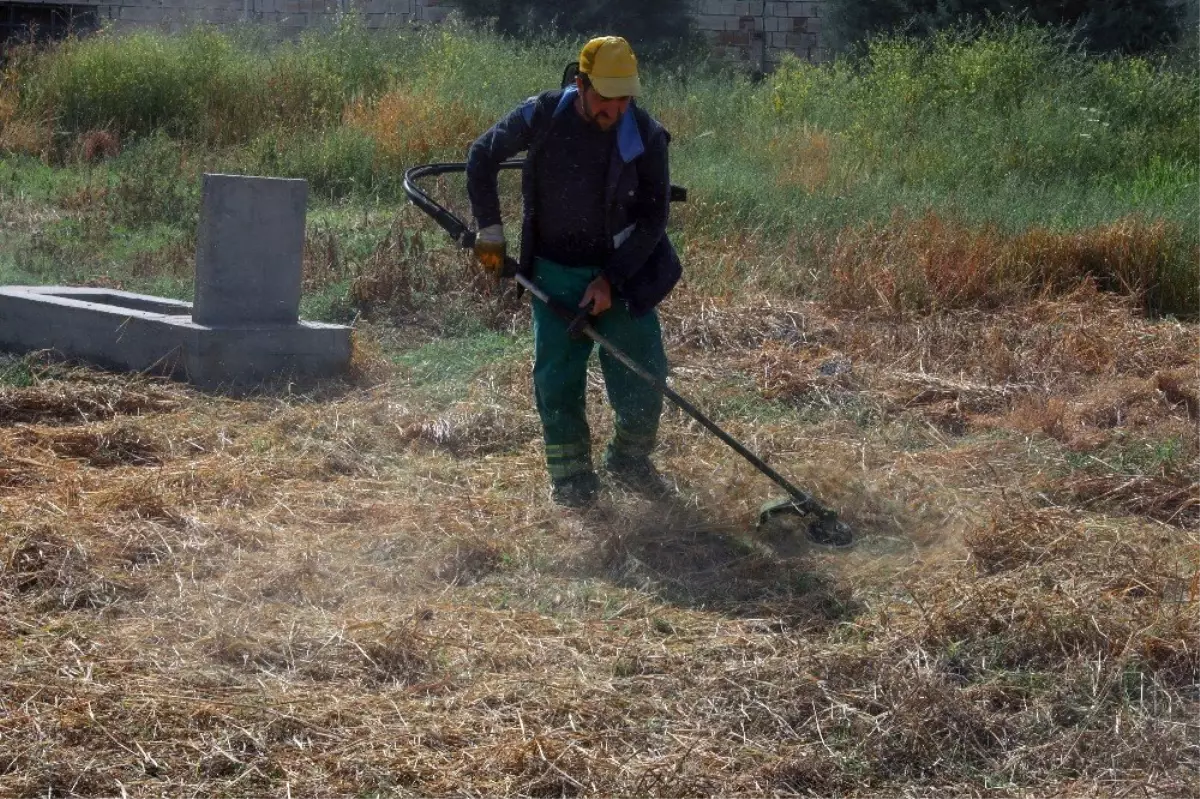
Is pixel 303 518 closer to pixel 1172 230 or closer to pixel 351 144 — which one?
pixel 1172 230

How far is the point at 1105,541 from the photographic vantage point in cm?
506

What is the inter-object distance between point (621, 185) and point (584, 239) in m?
0.27

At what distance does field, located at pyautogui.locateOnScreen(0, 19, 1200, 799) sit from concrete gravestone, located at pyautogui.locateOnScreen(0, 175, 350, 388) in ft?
0.65

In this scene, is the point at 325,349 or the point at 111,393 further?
the point at 325,349

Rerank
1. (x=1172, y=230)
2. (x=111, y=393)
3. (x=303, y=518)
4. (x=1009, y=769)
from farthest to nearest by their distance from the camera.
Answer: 1. (x=1172, y=230)
2. (x=111, y=393)
3. (x=303, y=518)
4. (x=1009, y=769)

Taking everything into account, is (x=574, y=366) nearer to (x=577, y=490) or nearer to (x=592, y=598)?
(x=577, y=490)

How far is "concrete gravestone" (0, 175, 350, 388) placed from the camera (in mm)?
7391

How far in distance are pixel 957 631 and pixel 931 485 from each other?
1.75 meters

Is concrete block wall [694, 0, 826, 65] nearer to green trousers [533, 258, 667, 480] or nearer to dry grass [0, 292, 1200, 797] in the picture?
dry grass [0, 292, 1200, 797]

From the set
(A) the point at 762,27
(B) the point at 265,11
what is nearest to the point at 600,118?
(B) the point at 265,11

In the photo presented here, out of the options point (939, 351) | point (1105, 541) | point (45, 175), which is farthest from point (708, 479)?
point (45, 175)

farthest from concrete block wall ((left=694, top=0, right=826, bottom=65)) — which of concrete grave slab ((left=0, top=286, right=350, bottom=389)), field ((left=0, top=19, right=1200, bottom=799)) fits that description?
concrete grave slab ((left=0, top=286, right=350, bottom=389))

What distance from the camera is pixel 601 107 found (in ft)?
17.6

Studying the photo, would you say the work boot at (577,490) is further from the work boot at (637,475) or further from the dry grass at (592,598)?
the work boot at (637,475)
